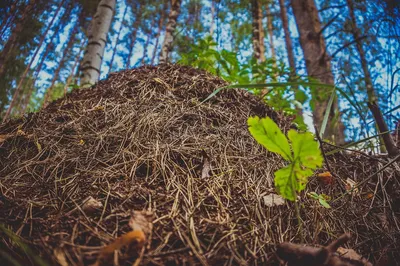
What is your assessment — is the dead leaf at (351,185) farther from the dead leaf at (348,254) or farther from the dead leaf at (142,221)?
the dead leaf at (142,221)

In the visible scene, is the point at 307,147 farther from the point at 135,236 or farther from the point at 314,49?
the point at 314,49

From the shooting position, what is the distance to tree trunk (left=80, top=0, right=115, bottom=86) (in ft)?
13.6

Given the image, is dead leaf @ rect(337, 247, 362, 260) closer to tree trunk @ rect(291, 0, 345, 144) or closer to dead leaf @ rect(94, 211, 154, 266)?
dead leaf @ rect(94, 211, 154, 266)

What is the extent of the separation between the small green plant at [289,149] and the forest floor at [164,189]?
0.18 metres

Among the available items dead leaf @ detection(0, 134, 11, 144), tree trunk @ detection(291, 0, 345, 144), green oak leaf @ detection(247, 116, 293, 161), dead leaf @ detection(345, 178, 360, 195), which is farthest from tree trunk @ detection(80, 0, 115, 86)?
dead leaf @ detection(345, 178, 360, 195)

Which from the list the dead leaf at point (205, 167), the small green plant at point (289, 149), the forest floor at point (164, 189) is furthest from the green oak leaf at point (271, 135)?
the dead leaf at point (205, 167)

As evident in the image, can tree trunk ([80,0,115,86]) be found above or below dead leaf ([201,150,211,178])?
above

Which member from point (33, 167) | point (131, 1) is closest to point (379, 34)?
point (33, 167)

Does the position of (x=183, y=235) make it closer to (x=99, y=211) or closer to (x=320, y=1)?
(x=99, y=211)

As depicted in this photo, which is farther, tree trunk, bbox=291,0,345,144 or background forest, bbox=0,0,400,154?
tree trunk, bbox=291,0,345,144

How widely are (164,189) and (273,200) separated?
539mm

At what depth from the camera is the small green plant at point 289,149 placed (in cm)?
80

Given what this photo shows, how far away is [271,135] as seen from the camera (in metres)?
0.86

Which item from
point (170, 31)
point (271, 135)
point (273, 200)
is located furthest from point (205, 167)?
point (170, 31)
